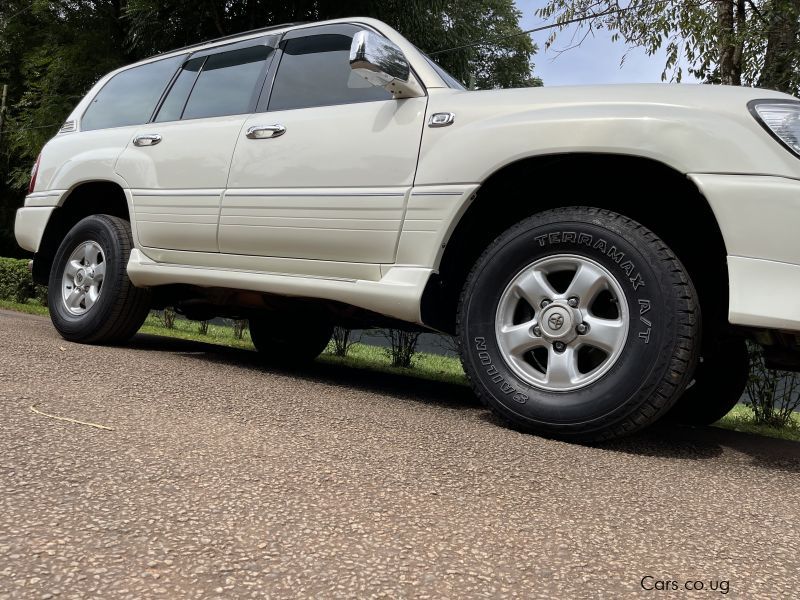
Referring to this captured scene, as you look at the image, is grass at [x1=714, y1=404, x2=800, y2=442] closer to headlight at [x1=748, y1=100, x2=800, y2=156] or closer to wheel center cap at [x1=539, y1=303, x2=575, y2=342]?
wheel center cap at [x1=539, y1=303, x2=575, y2=342]

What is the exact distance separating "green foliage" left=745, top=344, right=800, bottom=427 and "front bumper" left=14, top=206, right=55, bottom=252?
5045 millimetres

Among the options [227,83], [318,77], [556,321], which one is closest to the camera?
[556,321]

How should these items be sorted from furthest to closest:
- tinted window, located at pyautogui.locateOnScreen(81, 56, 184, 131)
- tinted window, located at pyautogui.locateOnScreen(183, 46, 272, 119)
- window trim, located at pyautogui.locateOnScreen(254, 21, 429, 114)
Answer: tinted window, located at pyautogui.locateOnScreen(81, 56, 184, 131)
tinted window, located at pyautogui.locateOnScreen(183, 46, 272, 119)
window trim, located at pyautogui.locateOnScreen(254, 21, 429, 114)

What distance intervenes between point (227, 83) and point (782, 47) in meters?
4.52

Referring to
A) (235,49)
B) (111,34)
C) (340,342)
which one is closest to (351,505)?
(235,49)

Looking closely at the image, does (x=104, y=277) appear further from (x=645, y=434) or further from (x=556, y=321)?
(x=645, y=434)

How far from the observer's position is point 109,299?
171 inches

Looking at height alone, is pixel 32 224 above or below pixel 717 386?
above

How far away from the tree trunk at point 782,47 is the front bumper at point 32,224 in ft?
18.3

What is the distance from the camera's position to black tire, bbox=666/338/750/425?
351 cm

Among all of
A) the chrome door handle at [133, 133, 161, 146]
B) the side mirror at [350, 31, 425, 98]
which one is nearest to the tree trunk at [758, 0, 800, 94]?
the side mirror at [350, 31, 425, 98]

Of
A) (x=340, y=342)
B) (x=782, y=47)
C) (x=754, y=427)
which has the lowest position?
(x=340, y=342)

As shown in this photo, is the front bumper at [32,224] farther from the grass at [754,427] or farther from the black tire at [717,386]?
the grass at [754,427]

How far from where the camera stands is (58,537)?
1387 millimetres
